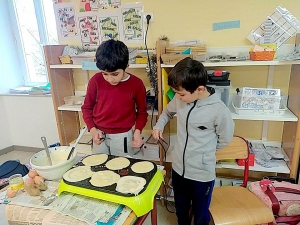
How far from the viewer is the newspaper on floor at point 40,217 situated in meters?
0.78

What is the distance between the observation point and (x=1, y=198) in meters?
0.95

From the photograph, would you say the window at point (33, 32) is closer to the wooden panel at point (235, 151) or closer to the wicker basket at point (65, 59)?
the wicker basket at point (65, 59)

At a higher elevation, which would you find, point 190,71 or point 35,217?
point 190,71

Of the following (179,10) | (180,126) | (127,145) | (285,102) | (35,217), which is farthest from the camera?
(179,10)

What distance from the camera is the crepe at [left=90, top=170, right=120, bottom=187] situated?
866 millimetres

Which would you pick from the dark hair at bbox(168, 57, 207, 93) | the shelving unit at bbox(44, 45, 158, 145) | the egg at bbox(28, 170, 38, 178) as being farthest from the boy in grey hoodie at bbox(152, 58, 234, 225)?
the shelving unit at bbox(44, 45, 158, 145)

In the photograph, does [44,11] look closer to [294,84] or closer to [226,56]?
[226,56]

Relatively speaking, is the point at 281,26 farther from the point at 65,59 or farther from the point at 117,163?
the point at 65,59

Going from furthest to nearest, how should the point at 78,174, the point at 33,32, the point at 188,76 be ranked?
the point at 33,32
the point at 188,76
the point at 78,174

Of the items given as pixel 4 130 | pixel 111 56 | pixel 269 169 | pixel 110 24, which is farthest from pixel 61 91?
pixel 269 169

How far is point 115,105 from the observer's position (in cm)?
132

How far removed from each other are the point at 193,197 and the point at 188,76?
27.6 inches

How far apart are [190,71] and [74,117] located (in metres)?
1.52

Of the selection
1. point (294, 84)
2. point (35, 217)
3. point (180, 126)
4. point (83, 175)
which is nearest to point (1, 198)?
point (35, 217)
